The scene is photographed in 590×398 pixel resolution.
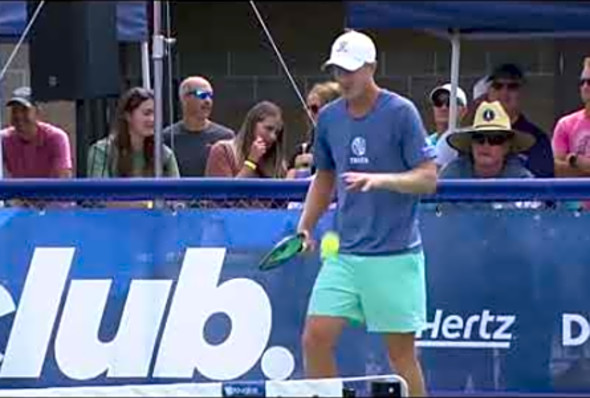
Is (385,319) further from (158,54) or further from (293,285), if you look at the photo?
(158,54)

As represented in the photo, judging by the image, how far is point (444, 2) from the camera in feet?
35.8

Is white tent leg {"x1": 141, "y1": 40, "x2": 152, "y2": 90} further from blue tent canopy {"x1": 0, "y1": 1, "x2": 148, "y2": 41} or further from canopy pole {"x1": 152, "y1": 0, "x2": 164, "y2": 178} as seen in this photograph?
canopy pole {"x1": 152, "y1": 0, "x2": 164, "y2": 178}

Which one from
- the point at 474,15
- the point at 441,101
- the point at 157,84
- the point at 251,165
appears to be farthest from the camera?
the point at 441,101

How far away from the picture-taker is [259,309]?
880cm

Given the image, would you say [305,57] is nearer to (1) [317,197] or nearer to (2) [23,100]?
(2) [23,100]

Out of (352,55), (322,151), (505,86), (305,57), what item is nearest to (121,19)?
(505,86)

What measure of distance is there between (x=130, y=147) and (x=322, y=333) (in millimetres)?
2618

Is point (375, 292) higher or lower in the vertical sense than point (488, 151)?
lower

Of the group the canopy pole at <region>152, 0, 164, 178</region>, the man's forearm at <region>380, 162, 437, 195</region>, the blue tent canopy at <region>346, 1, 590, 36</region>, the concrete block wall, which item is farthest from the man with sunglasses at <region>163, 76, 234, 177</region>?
the concrete block wall

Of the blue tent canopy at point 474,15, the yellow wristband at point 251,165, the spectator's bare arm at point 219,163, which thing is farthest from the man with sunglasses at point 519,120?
the spectator's bare arm at point 219,163

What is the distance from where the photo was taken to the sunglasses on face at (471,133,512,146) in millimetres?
9148

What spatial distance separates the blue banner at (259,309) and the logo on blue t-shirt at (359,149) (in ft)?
3.69

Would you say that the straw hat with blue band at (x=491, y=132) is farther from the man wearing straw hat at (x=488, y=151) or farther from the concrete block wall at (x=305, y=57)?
the concrete block wall at (x=305, y=57)

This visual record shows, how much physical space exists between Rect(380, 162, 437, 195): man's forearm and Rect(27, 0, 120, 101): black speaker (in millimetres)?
1612
